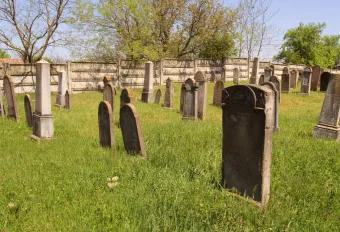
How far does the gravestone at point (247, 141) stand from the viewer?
4.64 m

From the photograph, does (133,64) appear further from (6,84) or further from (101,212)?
(101,212)

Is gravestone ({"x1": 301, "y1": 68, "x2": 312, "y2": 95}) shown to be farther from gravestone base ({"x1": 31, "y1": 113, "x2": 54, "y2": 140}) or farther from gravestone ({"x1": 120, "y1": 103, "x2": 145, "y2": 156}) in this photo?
gravestone base ({"x1": 31, "y1": 113, "x2": 54, "y2": 140})

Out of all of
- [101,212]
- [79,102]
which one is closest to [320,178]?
[101,212]

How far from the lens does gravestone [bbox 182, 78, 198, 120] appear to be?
1128cm

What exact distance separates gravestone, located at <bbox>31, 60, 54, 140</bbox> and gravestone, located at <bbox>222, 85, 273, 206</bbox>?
16.8ft

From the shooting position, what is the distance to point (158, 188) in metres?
4.82

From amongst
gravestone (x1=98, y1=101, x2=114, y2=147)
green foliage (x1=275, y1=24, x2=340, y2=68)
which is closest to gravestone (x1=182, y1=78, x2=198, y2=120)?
gravestone (x1=98, y1=101, x2=114, y2=147)

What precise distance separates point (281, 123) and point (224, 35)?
1968 cm

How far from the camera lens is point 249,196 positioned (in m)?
4.84

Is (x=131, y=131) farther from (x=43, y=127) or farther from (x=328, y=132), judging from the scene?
(x=328, y=132)

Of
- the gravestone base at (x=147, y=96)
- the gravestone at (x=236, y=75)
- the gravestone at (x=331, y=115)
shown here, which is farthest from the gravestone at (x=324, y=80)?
the gravestone at (x=331, y=115)

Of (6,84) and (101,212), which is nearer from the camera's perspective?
(101,212)

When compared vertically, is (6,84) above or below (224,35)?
below

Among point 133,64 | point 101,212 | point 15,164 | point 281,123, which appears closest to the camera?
point 101,212
